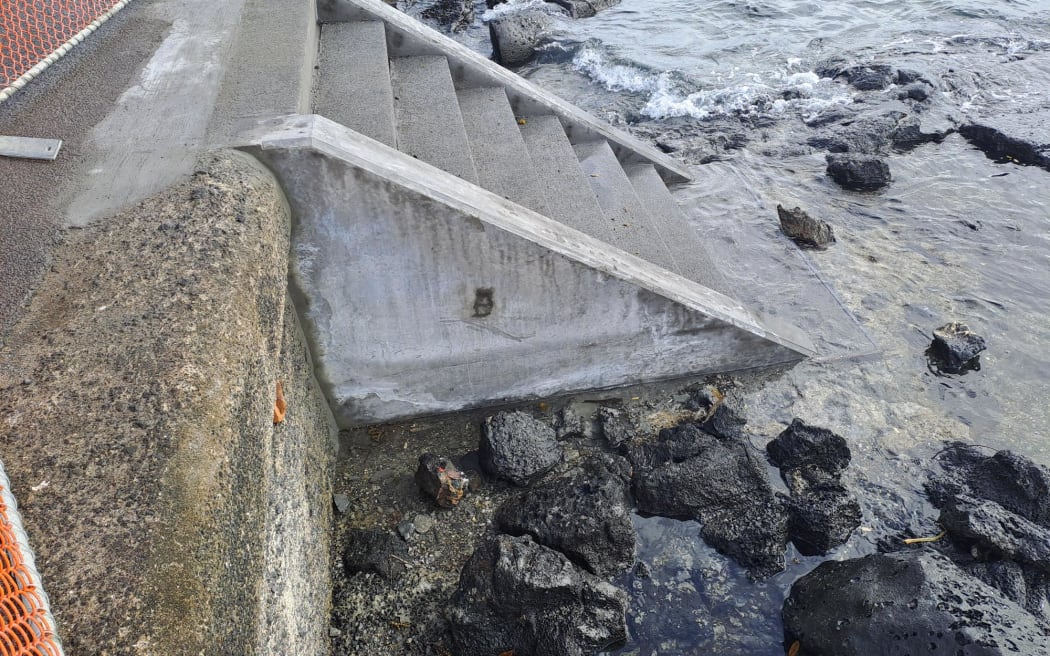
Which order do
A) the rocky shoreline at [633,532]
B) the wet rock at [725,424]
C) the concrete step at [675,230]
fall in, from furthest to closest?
the concrete step at [675,230] < the wet rock at [725,424] < the rocky shoreline at [633,532]

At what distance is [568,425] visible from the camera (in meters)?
5.05

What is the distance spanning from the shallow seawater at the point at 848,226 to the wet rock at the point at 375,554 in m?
1.45

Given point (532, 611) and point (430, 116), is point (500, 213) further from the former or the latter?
point (532, 611)

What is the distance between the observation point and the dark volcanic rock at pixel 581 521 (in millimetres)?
4141

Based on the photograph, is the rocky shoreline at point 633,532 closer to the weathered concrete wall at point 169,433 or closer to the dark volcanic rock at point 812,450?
the dark volcanic rock at point 812,450

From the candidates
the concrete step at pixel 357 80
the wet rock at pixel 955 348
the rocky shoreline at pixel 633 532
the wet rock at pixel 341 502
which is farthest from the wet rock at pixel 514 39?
the wet rock at pixel 341 502

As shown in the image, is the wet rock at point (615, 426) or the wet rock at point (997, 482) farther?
the wet rock at point (615, 426)

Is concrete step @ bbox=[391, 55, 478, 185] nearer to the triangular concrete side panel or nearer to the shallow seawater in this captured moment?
the triangular concrete side panel

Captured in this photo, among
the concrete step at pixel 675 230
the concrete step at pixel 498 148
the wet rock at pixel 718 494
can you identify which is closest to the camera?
the wet rock at pixel 718 494

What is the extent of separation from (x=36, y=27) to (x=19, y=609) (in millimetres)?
5038

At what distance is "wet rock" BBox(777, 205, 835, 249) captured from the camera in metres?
7.00

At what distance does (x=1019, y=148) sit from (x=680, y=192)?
14.4 feet

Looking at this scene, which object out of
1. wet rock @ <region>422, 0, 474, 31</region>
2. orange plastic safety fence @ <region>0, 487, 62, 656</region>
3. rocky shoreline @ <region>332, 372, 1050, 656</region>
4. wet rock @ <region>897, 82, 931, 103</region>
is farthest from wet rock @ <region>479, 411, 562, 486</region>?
wet rock @ <region>422, 0, 474, 31</region>

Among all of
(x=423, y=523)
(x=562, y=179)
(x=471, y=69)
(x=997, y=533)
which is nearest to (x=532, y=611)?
(x=423, y=523)
